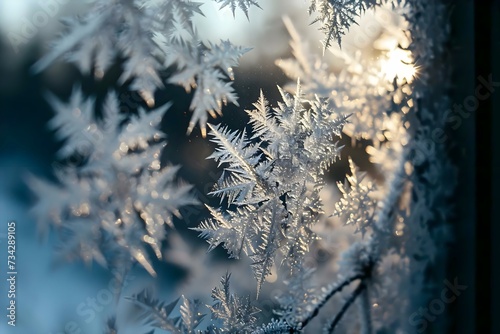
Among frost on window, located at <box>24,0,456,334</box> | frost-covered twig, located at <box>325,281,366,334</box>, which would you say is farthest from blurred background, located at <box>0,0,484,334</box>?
frost-covered twig, located at <box>325,281,366,334</box>

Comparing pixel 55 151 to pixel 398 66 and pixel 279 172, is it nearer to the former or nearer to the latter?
pixel 279 172

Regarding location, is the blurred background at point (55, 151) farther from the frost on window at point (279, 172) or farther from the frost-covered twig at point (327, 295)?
the frost-covered twig at point (327, 295)

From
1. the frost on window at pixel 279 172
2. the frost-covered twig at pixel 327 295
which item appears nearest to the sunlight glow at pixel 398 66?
the frost on window at pixel 279 172

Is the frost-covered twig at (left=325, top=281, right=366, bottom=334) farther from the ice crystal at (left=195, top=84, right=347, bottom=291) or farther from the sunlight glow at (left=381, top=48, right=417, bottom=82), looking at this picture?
the sunlight glow at (left=381, top=48, right=417, bottom=82)

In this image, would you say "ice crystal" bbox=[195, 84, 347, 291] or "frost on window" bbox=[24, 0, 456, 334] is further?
"ice crystal" bbox=[195, 84, 347, 291]

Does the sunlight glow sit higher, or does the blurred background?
the sunlight glow

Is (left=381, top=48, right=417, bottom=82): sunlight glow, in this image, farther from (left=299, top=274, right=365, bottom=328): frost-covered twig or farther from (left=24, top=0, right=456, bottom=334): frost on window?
(left=299, top=274, right=365, bottom=328): frost-covered twig

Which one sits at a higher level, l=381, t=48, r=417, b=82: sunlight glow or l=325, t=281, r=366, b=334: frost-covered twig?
l=381, t=48, r=417, b=82: sunlight glow

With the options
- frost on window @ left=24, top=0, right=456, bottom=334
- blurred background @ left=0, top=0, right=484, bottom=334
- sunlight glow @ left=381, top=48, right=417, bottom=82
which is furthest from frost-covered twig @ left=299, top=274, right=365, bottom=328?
sunlight glow @ left=381, top=48, right=417, bottom=82

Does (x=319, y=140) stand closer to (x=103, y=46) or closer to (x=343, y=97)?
(x=343, y=97)

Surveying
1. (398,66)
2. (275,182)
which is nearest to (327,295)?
(275,182)

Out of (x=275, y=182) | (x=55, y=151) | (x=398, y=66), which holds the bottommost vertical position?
(x=55, y=151)
